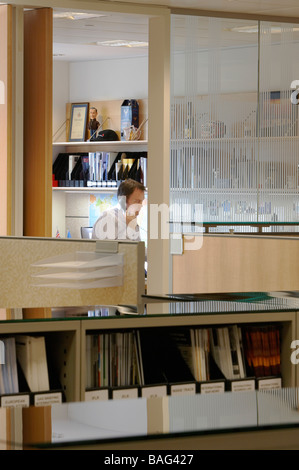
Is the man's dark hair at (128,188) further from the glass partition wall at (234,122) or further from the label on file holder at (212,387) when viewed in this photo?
the label on file holder at (212,387)

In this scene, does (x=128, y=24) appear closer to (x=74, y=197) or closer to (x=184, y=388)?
(x=74, y=197)

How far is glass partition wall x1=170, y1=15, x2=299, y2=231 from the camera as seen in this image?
6156mm

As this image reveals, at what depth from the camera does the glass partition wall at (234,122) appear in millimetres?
6156

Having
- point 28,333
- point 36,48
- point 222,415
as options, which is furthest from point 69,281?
point 36,48

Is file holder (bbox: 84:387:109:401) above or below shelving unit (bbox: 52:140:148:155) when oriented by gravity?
below

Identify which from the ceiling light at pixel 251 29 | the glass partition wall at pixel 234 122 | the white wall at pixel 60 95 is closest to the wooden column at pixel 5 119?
the glass partition wall at pixel 234 122

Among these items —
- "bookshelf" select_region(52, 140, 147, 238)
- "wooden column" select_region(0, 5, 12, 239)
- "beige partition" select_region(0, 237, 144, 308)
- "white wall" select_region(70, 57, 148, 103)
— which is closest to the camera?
"beige partition" select_region(0, 237, 144, 308)

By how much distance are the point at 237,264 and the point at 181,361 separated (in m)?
2.65

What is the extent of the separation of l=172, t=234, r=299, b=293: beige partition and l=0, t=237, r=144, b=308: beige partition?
1.93 m

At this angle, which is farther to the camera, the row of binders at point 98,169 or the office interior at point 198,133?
the row of binders at point 98,169

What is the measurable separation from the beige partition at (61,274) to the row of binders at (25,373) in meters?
0.81

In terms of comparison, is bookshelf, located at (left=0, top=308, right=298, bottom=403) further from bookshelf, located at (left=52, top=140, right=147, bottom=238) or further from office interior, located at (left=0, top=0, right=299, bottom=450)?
bookshelf, located at (left=52, top=140, right=147, bottom=238)

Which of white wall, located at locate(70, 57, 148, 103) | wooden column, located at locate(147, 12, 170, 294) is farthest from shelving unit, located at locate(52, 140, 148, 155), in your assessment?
wooden column, located at locate(147, 12, 170, 294)

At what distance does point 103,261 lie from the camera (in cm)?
286
